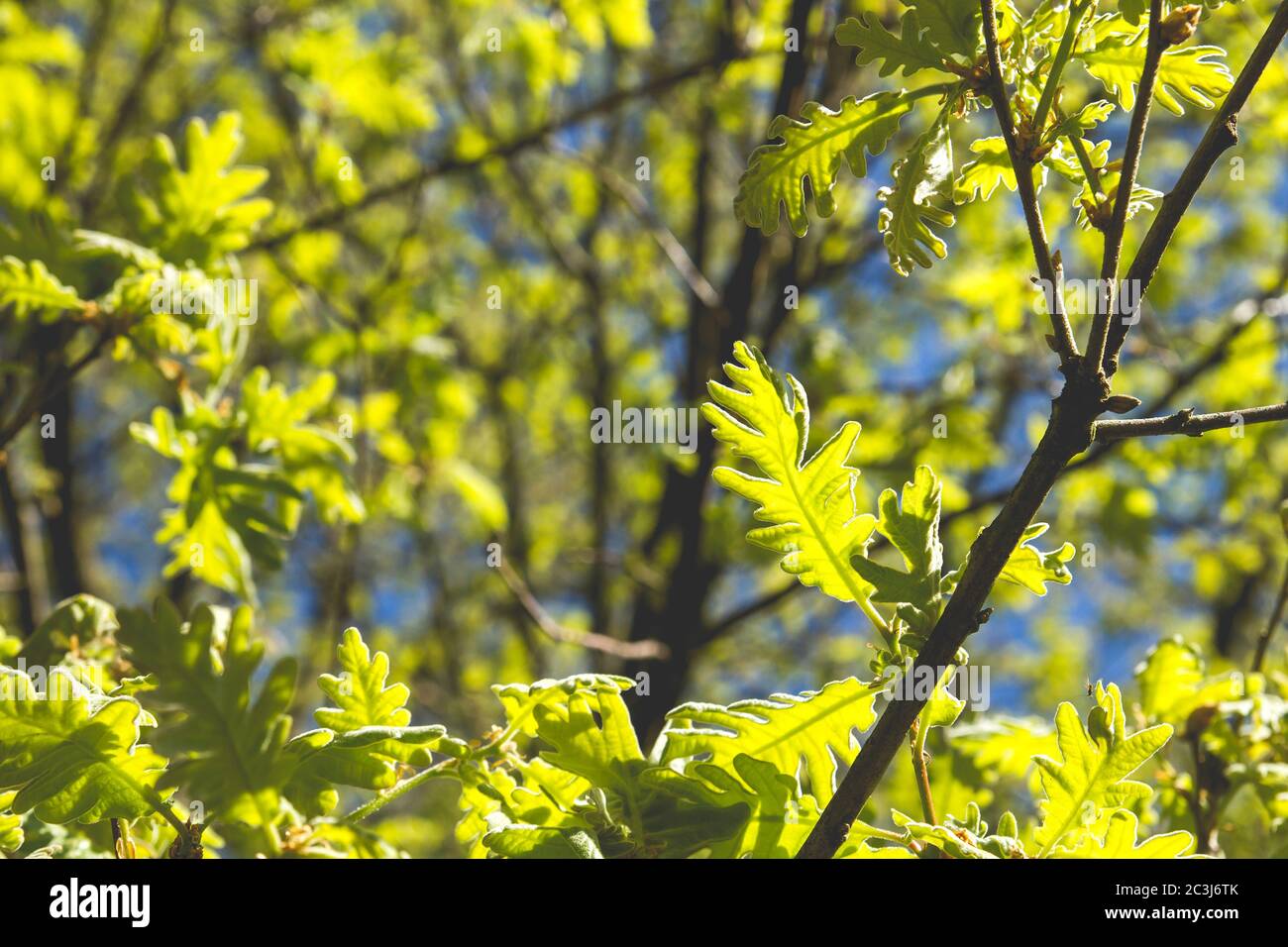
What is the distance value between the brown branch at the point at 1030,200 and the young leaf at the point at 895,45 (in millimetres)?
100

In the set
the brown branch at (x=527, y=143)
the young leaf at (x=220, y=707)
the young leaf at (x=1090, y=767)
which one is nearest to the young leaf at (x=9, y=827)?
the young leaf at (x=220, y=707)

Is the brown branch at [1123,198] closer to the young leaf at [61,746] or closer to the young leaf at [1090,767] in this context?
the young leaf at [1090,767]

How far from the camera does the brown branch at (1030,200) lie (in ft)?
4.08

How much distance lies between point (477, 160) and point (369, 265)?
4924 millimetres

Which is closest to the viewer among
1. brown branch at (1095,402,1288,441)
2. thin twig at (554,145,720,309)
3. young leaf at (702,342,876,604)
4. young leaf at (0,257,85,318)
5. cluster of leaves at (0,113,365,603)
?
brown branch at (1095,402,1288,441)

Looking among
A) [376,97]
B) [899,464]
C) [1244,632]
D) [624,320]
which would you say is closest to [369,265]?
[624,320]

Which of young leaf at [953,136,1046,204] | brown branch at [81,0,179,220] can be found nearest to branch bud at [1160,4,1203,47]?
young leaf at [953,136,1046,204]

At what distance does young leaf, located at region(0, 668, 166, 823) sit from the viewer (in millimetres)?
1412

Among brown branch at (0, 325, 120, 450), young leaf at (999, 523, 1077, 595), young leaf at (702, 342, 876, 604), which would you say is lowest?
young leaf at (999, 523, 1077, 595)

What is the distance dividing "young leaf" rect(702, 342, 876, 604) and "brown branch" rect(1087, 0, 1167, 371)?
319 mm

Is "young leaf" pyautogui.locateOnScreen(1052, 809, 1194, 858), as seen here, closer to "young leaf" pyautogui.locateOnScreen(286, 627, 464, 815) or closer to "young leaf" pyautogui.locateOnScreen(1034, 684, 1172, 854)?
"young leaf" pyautogui.locateOnScreen(1034, 684, 1172, 854)

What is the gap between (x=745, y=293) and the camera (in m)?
4.17

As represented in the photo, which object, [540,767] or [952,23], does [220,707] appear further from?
[952,23]
